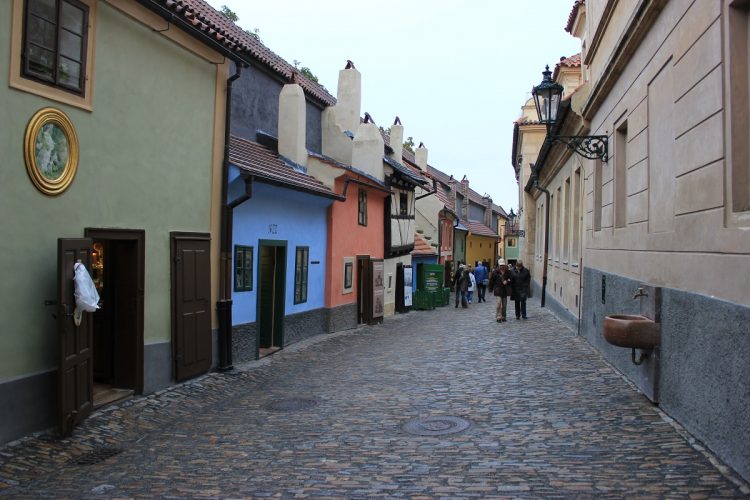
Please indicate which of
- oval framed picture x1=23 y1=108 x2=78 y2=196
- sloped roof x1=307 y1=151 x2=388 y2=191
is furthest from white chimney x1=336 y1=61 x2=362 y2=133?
oval framed picture x1=23 y1=108 x2=78 y2=196

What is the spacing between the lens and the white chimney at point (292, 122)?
15.5 m

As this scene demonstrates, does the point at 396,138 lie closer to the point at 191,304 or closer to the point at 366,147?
the point at 366,147

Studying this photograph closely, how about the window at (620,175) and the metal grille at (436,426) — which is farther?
the window at (620,175)

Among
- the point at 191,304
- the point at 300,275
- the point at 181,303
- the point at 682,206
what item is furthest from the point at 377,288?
the point at 682,206

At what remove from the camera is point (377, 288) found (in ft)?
64.3

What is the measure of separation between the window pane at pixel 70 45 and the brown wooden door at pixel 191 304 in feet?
9.27

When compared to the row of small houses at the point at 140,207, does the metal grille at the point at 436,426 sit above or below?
below

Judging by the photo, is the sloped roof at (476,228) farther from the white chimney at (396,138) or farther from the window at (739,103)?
the window at (739,103)

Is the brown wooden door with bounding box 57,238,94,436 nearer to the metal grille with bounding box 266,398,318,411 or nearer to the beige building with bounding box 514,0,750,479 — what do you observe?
the metal grille with bounding box 266,398,318,411

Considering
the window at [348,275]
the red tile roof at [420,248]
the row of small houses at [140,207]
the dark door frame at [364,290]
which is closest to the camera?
the row of small houses at [140,207]

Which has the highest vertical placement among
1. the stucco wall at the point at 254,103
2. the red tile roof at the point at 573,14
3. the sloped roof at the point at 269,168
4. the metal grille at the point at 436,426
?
the red tile roof at the point at 573,14

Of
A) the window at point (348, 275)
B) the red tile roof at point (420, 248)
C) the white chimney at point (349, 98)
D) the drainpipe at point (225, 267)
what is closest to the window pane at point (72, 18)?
the drainpipe at point (225, 267)

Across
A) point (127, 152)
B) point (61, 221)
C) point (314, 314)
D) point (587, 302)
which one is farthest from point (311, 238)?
point (61, 221)

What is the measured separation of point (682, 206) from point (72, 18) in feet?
22.1
